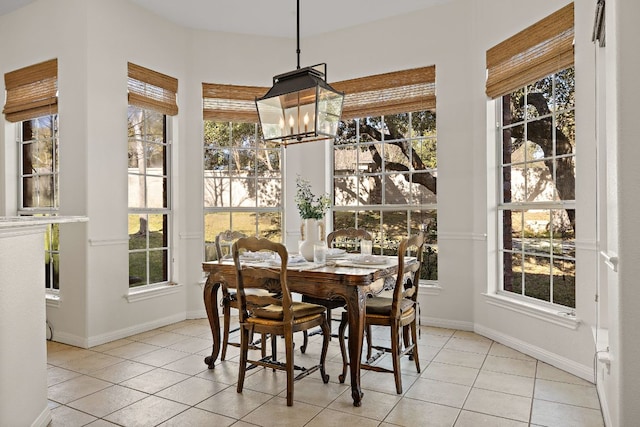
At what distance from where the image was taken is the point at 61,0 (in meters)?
4.21

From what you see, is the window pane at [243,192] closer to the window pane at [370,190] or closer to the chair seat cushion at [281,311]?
the window pane at [370,190]

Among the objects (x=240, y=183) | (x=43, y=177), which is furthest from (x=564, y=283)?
(x=43, y=177)

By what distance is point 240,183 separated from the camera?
5.32 m

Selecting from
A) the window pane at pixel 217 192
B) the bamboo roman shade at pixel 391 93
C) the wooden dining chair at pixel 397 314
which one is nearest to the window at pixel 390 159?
the bamboo roman shade at pixel 391 93

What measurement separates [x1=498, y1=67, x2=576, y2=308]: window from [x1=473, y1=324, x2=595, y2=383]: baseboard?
0.40 m

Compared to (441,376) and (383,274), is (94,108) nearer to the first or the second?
(383,274)

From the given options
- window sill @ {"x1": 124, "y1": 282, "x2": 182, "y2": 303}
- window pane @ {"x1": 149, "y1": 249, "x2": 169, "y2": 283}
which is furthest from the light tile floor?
window pane @ {"x1": 149, "y1": 249, "x2": 169, "y2": 283}

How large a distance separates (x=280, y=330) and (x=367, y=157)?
109 inches

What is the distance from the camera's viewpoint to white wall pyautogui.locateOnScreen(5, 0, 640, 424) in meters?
4.04

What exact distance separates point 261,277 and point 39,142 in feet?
10.9

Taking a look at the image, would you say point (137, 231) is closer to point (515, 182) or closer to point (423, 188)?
point (423, 188)

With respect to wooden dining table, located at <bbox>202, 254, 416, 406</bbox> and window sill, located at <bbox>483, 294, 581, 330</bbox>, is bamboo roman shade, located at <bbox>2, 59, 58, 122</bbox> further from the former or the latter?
window sill, located at <bbox>483, 294, 581, 330</bbox>

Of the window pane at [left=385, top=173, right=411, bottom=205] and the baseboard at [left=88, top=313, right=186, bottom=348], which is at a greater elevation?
the window pane at [left=385, top=173, right=411, bottom=205]

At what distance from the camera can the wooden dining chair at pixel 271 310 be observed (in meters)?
2.78
